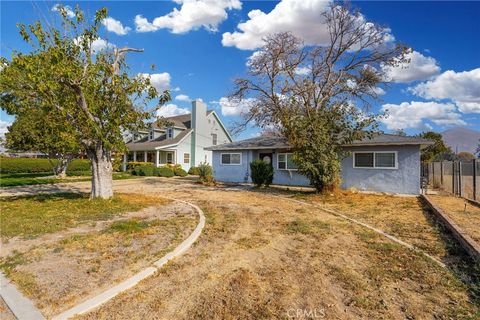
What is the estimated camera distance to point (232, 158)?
805 inches

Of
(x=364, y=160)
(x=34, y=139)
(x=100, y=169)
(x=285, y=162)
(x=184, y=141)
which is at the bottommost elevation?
(x=100, y=169)

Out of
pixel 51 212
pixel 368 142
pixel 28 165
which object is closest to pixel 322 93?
pixel 368 142

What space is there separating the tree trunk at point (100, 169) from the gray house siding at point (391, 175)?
12032mm

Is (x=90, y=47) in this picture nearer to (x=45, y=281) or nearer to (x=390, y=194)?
(x=45, y=281)

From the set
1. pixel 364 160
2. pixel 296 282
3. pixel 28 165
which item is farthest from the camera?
pixel 28 165

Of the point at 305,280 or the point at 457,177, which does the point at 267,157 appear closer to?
the point at 457,177

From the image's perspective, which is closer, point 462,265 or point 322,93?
point 462,265

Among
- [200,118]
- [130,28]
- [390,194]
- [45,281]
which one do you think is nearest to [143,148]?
[200,118]

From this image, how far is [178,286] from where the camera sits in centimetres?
359

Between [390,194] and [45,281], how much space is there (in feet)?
47.2

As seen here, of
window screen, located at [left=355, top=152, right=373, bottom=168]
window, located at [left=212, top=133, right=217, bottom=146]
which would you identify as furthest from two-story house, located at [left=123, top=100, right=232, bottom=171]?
window screen, located at [left=355, top=152, right=373, bottom=168]

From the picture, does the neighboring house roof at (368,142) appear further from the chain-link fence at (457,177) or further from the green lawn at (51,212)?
the green lawn at (51,212)

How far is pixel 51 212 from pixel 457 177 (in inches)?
668

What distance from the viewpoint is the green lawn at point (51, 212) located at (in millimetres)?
6453
